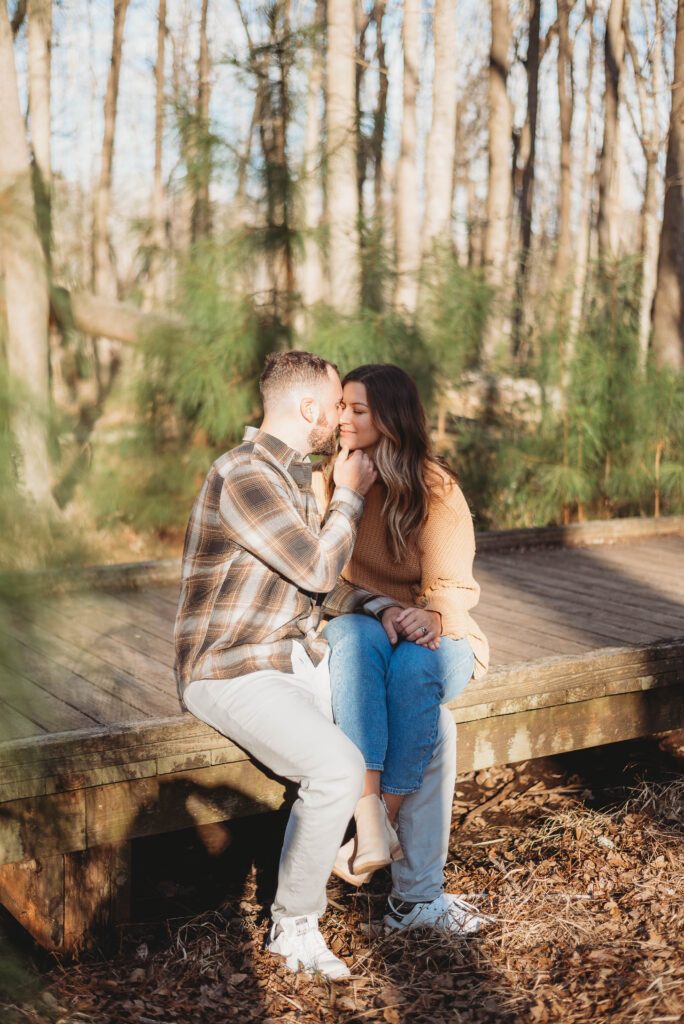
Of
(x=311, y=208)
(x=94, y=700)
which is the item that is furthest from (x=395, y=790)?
(x=311, y=208)

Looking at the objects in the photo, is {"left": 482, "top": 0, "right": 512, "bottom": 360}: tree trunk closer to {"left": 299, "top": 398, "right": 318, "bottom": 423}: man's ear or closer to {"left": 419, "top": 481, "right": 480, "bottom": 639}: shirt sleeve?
{"left": 419, "top": 481, "right": 480, "bottom": 639}: shirt sleeve

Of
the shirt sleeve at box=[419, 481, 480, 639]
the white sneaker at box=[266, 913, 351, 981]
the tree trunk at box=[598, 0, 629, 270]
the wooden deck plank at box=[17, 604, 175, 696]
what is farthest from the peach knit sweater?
the tree trunk at box=[598, 0, 629, 270]

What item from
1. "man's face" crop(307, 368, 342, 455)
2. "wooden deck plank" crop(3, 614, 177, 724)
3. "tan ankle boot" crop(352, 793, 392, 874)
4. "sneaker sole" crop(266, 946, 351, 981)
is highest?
"man's face" crop(307, 368, 342, 455)

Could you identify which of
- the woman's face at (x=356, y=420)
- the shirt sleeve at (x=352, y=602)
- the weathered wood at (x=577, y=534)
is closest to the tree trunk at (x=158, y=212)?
the weathered wood at (x=577, y=534)

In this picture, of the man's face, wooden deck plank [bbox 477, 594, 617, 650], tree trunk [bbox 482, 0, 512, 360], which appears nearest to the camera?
the man's face

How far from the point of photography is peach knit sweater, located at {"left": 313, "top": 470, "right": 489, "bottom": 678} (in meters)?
2.99

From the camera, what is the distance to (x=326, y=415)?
277 centimetres

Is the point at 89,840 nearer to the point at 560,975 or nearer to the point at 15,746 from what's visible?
the point at 560,975

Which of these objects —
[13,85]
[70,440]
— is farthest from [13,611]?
[13,85]

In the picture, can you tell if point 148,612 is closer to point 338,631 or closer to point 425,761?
point 338,631

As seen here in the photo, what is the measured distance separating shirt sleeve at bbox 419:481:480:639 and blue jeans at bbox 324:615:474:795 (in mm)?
183

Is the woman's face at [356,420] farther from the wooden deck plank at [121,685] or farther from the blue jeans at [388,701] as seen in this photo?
the wooden deck plank at [121,685]

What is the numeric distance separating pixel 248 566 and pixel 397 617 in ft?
1.68

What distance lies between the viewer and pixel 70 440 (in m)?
1.31
